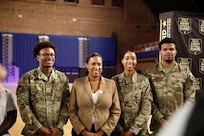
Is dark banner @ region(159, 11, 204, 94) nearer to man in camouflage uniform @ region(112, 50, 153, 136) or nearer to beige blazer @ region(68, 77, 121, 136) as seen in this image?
man in camouflage uniform @ region(112, 50, 153, 136)

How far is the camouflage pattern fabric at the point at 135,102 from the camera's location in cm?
309

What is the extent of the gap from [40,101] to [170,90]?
124cm

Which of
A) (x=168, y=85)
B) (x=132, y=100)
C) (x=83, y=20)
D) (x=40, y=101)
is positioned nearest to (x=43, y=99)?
(x=40, y=101)

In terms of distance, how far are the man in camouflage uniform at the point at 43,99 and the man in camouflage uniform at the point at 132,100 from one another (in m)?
→ 0.56

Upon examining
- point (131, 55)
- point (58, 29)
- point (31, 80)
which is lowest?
point (31, 80)

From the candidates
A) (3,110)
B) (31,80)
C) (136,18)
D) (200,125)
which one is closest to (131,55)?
(31,80)

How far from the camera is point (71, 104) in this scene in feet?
9.80

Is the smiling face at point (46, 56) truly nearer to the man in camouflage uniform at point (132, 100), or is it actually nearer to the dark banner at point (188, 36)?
the man in camouflage uniform at point (132, 100)

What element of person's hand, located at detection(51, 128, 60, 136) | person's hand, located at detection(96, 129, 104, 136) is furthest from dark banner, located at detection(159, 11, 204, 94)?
person's hand, located at detection(51, 128, 60, 136)

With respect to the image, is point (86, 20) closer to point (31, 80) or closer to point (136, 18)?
point (136, 18)

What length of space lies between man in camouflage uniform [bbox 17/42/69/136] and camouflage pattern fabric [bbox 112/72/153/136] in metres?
0.56

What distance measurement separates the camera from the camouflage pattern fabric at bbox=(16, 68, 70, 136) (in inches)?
113

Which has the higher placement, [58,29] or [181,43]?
[58,29]

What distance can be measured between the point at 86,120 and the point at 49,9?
10.2 metres
